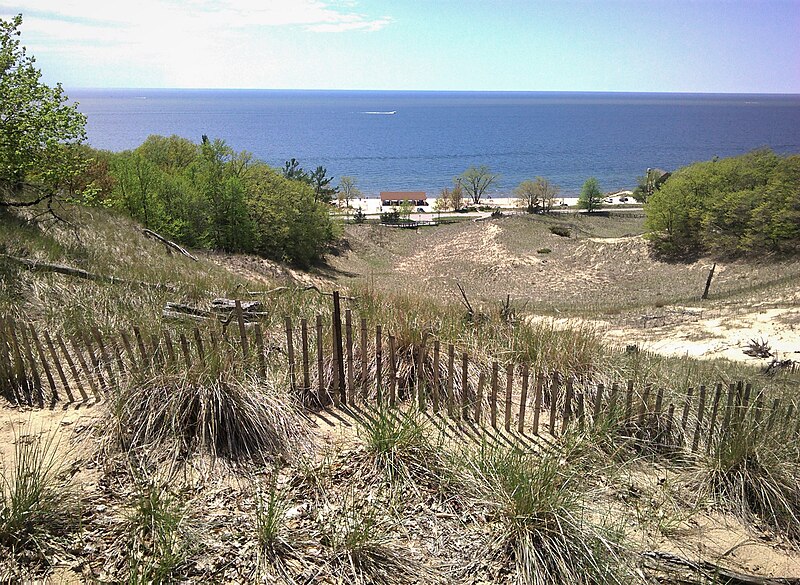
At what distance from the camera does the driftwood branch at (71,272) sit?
9.92 m

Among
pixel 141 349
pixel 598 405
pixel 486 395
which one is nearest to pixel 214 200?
pixel 141 349

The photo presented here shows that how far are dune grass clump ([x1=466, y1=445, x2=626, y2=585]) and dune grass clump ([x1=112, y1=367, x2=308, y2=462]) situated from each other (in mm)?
1968

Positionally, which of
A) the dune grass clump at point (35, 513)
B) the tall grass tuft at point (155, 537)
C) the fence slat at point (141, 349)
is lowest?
the tall grass tuft at point (155, 537)

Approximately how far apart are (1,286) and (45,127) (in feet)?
15.2

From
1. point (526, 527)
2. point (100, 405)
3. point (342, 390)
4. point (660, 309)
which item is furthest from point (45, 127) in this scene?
point (660, 309)

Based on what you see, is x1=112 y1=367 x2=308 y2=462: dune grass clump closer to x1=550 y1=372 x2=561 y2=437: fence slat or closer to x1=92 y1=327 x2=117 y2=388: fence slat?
x1=92 y1=327 x2=117 y2=388: fence slat

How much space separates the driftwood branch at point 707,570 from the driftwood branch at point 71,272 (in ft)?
27.8

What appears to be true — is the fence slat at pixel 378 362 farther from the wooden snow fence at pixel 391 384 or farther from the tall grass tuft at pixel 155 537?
the tall grass tuft at pixel 155 537

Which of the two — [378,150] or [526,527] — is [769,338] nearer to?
[526,527]

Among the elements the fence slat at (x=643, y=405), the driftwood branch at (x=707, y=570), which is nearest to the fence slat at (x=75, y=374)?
the driftwood branch at (x=707, y=570)

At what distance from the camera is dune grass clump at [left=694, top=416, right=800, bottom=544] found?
194 inches

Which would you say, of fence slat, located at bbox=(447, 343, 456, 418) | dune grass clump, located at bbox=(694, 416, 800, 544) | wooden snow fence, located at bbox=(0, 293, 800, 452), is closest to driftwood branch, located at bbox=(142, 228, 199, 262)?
wooden snow fence, located at bbox=(0, 293, 800, 452)

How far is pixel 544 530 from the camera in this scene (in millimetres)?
4090

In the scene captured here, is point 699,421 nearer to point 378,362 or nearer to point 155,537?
point 378,362
